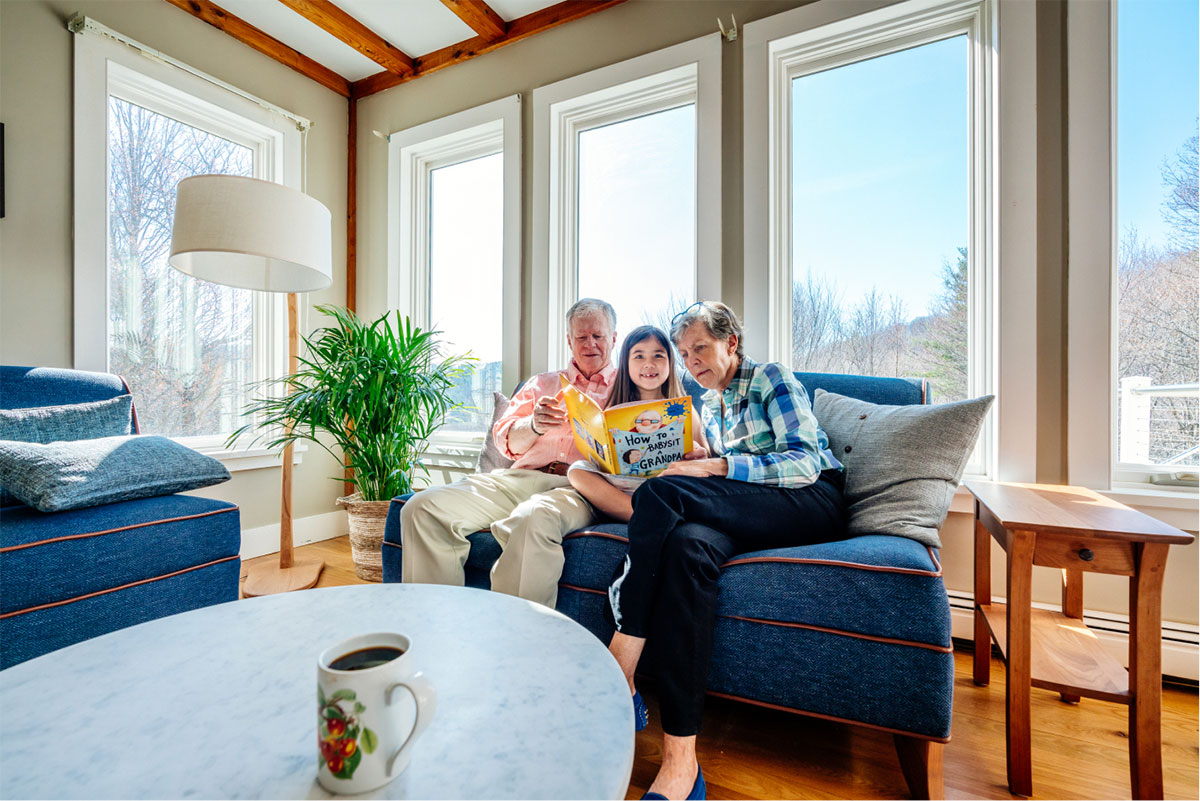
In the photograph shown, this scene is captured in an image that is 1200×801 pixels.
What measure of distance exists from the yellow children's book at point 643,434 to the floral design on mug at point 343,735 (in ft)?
3.25

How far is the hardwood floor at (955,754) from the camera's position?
1.20 m

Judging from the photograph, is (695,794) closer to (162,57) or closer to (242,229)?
(242,229)

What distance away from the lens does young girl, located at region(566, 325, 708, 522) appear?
166cm

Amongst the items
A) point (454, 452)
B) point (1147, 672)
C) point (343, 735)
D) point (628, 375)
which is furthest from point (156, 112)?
point (1147, 672)

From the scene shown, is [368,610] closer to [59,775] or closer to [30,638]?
[59,775]

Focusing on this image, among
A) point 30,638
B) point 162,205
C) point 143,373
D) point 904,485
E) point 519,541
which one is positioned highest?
point 162,205

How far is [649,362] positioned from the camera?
1.75 metres

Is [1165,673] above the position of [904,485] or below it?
below

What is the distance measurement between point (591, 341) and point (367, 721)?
1.65 meters

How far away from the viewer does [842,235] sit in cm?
227

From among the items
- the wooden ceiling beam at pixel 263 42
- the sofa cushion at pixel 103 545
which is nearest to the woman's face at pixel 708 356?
the sofa cushion at pixel 103 545

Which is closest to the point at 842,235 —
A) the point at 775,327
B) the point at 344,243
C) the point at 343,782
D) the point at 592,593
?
the point at 775,327

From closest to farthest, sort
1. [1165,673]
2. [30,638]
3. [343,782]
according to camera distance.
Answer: [343,782] → [30,638] → [1165,673]

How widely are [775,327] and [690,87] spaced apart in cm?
118
